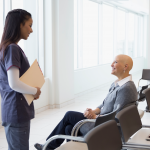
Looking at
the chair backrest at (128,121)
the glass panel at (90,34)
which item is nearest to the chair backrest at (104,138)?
the chair backrest at (128,121)

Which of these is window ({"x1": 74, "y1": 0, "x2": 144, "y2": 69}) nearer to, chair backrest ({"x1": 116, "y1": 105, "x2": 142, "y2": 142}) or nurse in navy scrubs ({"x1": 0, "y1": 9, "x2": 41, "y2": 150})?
chair backrest ({"x1": 116, "y1": 105, "x2": 142, "y2": 142})

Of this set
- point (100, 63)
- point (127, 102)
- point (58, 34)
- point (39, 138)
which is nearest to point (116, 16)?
point (100, 63)

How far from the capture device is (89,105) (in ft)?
20.2

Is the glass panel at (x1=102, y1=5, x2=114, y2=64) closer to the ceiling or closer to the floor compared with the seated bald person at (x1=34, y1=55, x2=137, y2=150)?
closer to the ceiling

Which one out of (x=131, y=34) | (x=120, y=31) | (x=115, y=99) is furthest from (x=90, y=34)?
(x=115, y=99)

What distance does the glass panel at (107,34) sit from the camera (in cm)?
984

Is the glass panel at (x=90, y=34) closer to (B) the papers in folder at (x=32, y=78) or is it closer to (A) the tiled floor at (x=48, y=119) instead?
(A) the tiled floor at (x=48, y=119)

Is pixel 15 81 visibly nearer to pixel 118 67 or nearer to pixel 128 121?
pixel 128 121

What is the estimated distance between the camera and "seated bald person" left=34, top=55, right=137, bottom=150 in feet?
8.51

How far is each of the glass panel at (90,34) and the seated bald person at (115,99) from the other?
556cm

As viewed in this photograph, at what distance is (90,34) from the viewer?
8.71m

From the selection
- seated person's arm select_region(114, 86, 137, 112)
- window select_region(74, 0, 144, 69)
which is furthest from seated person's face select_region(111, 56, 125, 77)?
window select_region(74, 0, 144, 69)

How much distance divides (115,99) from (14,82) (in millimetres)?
1172

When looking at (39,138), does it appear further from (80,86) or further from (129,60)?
(80,86)
